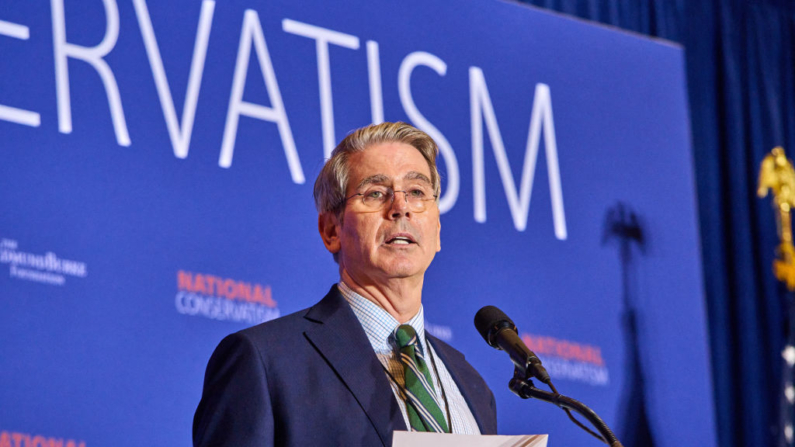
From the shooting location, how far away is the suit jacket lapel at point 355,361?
171 cm

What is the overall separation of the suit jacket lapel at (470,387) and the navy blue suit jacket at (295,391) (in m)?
0.30

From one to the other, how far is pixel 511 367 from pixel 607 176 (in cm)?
94

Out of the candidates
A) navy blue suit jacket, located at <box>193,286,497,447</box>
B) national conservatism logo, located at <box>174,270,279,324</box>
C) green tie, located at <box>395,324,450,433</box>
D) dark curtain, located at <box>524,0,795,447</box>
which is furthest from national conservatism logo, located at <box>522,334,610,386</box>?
navy blue suit jacket, located at <box>193,286,497,447</box>

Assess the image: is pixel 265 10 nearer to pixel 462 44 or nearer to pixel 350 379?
pixel 462 44

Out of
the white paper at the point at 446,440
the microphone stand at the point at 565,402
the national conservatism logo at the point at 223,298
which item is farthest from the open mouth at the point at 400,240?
the national conservatism logo at the point at 223,298

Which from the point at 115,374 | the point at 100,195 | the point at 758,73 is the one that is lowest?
the point at 115,374

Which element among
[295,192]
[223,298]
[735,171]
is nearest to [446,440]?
[223,298]

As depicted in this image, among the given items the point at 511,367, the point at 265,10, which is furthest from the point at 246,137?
the point at 511,367

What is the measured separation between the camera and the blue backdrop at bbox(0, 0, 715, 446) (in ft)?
9.06

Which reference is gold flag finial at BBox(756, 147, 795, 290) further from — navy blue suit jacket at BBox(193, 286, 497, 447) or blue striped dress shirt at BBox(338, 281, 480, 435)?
navy blue suit jacket at BBox(193, 286, 497, 447)

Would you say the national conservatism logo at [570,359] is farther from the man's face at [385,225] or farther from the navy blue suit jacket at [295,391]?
the navy blue suit jacket at [295,391]

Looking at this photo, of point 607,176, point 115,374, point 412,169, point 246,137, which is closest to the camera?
point 412,169

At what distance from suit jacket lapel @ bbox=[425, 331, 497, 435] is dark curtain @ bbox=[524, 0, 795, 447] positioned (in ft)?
9.29

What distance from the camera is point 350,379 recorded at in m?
1.74
